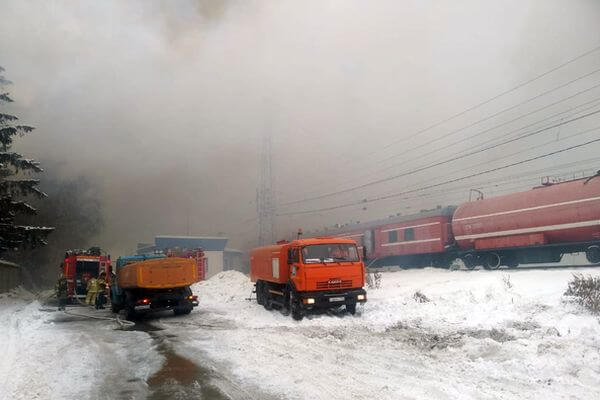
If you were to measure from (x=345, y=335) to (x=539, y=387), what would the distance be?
450cm

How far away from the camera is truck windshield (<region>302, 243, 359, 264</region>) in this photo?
12773 millimetres

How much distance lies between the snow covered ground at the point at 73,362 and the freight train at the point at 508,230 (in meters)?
7.24

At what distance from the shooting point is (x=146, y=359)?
8016 millimetres

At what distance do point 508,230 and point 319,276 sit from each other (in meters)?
10.8

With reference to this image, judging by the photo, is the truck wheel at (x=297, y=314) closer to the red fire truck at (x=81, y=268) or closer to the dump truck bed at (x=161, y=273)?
the dump truck bed at (x=161, y=273)

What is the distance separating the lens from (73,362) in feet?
25.7

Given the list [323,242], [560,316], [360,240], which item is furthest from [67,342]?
[360,240]

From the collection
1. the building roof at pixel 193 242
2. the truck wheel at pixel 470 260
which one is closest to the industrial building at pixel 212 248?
the building roof at pixel 193 242

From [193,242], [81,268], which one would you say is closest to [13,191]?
[81,268]

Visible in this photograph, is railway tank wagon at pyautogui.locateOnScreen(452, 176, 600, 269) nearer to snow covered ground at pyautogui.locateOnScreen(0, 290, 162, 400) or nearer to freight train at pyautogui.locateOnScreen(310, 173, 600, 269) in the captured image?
freight train at pyautogui.locateOnScreen(310, 173, 600, 269)

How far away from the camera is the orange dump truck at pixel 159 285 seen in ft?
47.6

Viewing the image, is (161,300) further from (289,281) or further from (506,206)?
(506,206)

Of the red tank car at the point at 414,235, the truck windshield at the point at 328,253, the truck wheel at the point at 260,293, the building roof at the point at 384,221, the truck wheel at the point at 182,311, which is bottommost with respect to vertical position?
the truck wheel at the point at 182,311

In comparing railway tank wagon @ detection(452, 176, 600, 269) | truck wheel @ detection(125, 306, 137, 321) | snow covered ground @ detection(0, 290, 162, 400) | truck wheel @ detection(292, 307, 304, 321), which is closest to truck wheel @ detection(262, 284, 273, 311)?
truck wheel @ detection(292, 307, 304, 321)
